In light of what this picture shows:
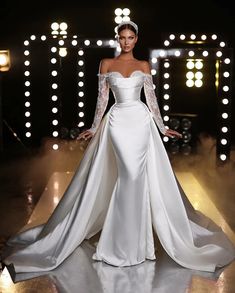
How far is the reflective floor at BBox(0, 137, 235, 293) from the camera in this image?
3.57m

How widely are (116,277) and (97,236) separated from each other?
0.85m

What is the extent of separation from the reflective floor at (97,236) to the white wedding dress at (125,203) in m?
0.11

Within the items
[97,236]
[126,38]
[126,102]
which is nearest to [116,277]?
[97,236]

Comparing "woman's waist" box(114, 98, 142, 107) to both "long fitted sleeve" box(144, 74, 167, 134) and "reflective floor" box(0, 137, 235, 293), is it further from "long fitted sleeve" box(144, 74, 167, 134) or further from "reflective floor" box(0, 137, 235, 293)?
"reflective floor" box(0, 137, 235, 293)

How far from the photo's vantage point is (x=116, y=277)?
3688 mm

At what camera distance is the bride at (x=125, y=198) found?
12.9ft

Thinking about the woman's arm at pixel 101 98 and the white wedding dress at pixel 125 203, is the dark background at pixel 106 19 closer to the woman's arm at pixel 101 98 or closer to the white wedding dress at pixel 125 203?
the woman's arm at pixel 101 98

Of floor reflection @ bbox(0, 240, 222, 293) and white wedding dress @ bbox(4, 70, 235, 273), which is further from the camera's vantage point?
white wedding dress @ bbox(4, 70, 235, 273)

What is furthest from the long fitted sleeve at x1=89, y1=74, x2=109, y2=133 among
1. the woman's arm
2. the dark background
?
the dark background

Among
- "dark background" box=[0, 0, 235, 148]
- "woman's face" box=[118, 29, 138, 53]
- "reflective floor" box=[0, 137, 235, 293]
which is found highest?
"dark background" box=[0, 0, 235, 148]

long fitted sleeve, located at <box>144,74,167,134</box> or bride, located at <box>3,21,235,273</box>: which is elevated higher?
long fitted sleeve, located at <box>144,74,167,134</box>

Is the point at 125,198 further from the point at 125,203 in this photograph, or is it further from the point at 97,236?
the point at 97,236

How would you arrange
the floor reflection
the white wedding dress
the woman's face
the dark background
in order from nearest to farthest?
1. the floor reflection
2. the white wedding dress
3. the woman's face
4. the dark background

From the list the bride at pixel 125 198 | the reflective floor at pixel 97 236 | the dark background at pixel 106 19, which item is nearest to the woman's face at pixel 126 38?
the bride at pixel 125 198
